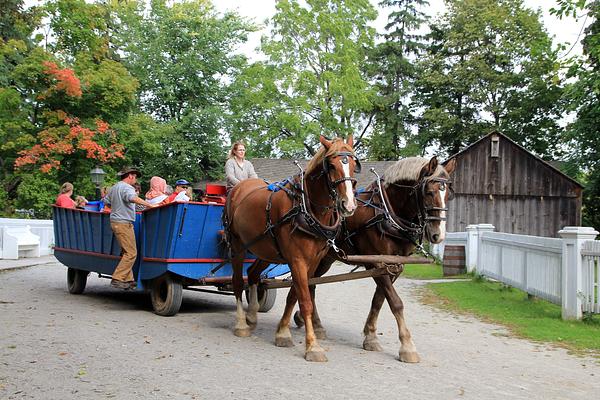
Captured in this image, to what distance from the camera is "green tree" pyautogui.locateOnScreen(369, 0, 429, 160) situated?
152 ft

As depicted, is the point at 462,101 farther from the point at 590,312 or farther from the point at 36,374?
the point at 36,374

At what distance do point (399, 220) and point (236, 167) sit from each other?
10.8ft

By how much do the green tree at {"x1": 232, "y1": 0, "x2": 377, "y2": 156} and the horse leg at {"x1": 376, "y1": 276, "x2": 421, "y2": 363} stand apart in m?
32.7

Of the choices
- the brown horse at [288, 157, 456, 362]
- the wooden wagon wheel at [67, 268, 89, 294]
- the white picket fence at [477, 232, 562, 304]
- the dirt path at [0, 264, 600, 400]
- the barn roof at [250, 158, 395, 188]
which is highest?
the barn roof at [250, 158, 395, 188]

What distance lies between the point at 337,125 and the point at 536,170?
48.4ft

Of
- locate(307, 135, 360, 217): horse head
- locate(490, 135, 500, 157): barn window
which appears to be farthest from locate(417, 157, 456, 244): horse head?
locate(490, 135, 500, 157): barn window

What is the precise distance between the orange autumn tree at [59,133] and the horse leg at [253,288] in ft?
64.9

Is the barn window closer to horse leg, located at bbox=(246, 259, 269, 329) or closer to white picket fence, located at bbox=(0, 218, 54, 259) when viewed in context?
white picket fence, located at bbox=(0, 218, 54, 259)

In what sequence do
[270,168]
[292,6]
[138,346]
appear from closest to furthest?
[138,346] < [270,168] < [292,6]

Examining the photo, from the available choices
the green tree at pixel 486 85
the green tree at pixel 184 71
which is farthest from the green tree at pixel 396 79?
the green tree at pixel 184 71

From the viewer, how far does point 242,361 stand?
20.7 ft

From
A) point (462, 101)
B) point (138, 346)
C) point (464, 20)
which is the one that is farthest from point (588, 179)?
point (138, 346)

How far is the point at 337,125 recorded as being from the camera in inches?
1607

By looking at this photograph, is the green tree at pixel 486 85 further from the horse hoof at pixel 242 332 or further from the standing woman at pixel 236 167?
the horse hoof at pixel 242 332
